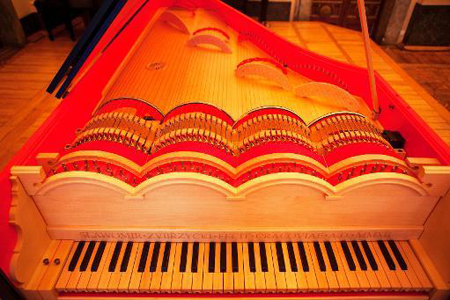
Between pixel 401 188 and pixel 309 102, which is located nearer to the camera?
pixel 401 188

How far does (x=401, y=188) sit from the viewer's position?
76.0 inches

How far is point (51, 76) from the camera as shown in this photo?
6.01 metres

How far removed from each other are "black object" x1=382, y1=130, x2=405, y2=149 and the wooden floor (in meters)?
2.38

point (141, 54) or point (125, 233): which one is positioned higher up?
point (141, 54)

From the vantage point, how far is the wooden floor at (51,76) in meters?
4.63

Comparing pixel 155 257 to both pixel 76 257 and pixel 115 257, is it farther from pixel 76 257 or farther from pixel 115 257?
pixel 76 257

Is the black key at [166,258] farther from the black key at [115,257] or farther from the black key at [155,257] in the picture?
the black key at [115,257]

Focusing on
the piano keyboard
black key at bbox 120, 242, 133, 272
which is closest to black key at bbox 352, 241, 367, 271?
the piano keyboard

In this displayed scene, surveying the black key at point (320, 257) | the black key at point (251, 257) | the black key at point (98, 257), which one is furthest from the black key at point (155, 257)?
the black key at point (320, 257)

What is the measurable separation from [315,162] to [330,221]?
1.54ft

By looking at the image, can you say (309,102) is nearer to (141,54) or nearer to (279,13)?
(141,54)

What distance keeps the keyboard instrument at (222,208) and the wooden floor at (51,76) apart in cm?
262

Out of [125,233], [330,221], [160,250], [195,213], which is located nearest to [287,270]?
[330,221]

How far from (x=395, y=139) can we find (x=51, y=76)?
6.01m
